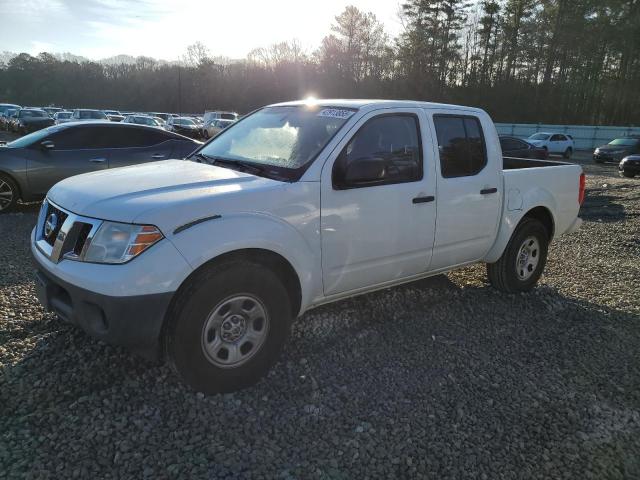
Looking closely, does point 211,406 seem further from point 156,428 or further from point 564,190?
point 564,190

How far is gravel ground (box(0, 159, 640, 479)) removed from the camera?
2.52 meters

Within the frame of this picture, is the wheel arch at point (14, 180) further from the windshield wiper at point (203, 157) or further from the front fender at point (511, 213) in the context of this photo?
the front fender at point (511, 213)

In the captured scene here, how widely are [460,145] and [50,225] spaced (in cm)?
337

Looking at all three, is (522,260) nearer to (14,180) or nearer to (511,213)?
(511,213)

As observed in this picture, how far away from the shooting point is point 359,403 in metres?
3.04

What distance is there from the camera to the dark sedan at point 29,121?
81.1 ft

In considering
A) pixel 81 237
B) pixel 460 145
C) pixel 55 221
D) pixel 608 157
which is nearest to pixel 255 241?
pixel 81 237

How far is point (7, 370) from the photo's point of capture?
3160mm

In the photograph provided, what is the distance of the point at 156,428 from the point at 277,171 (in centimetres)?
180

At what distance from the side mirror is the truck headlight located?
132 centimetres

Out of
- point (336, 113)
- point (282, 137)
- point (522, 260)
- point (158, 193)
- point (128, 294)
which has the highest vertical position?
point (336, 113)

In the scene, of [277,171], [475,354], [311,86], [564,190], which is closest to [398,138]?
[277,171]

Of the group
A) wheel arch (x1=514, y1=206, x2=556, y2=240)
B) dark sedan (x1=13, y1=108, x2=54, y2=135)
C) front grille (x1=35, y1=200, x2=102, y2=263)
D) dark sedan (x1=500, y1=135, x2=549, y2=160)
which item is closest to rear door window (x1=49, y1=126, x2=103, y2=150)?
front grille (x1=35, y1=200, x2=102, y2=263)

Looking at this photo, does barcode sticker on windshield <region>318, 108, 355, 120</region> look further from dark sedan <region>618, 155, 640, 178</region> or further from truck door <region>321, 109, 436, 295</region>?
dark sedan <region>618, 155, 640, 178</region>
